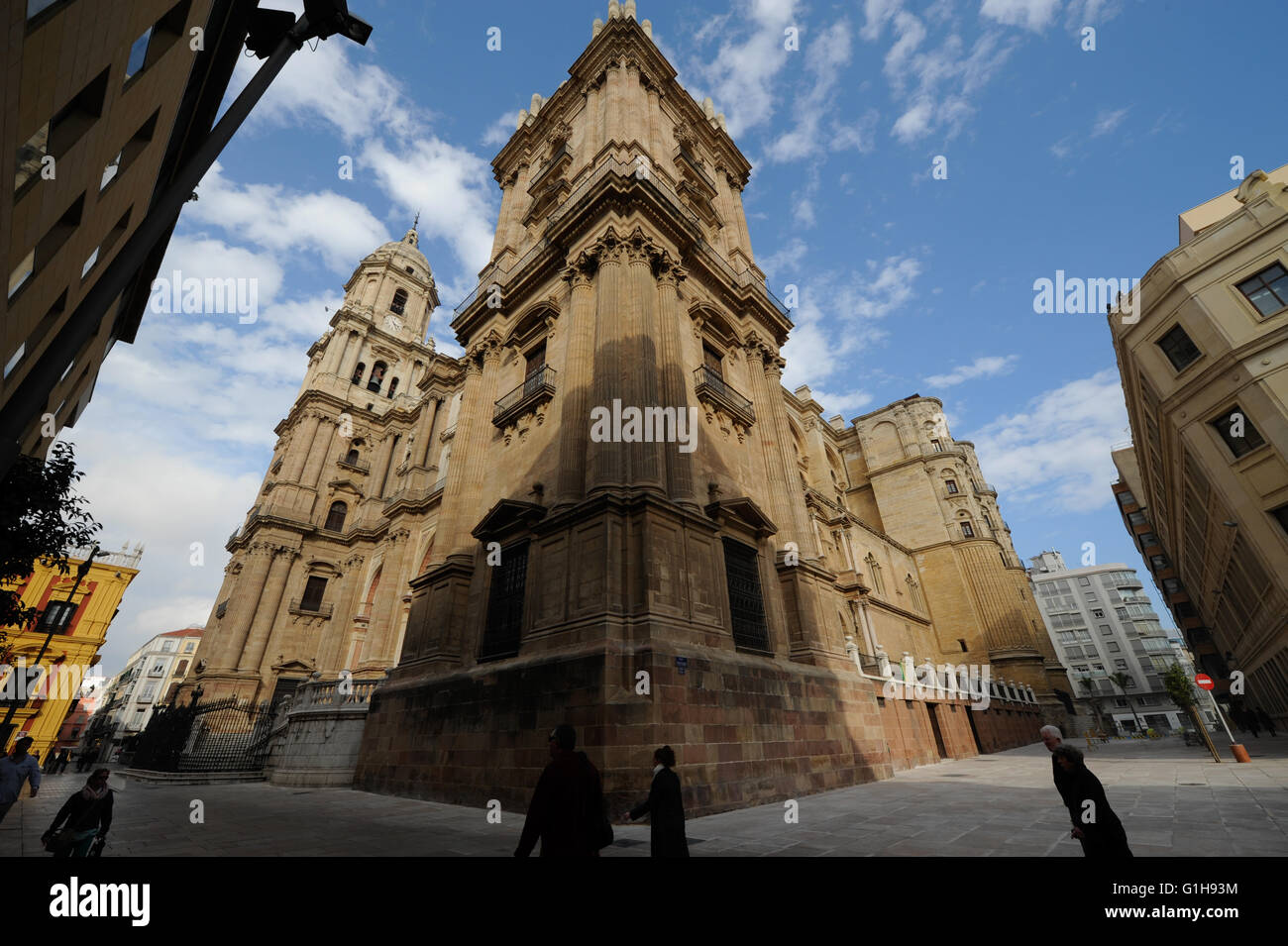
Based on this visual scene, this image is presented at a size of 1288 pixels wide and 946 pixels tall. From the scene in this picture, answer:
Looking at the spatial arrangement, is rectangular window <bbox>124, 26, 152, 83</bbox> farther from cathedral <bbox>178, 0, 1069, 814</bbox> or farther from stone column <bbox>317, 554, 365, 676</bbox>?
stone column <bbox>317, 554, 365, 676</bbox>

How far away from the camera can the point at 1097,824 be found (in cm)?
398

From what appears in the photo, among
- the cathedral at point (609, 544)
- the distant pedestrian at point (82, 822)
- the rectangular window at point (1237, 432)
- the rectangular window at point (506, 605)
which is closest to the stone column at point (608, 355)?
the cathedral at point (609, 544)

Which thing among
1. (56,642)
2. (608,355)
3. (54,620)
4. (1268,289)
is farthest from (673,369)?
(56,642)

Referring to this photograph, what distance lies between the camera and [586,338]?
15227mm

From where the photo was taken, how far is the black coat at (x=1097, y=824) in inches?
154

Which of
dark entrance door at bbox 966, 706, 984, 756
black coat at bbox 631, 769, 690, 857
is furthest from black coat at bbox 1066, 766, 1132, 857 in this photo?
dark entrance door at bbox 966, 706, 984, 756

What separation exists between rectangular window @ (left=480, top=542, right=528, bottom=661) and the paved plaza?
3.48 m

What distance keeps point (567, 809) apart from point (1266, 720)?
4525cm

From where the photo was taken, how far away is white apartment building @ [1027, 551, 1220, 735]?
74.1m

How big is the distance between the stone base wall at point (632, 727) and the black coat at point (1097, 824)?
6044 mm

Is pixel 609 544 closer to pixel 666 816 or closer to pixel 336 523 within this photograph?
pixel 666 816

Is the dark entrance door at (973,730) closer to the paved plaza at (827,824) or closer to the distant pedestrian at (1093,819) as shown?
the paved plaza at (827,824)
